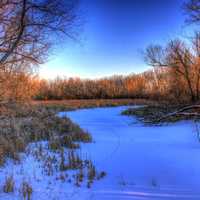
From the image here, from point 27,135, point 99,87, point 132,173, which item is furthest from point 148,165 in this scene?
point 99,87

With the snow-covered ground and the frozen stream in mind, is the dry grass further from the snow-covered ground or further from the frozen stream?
the frozen stream

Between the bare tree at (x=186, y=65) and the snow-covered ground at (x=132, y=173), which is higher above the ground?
the bare tree at (x=186, y=65)

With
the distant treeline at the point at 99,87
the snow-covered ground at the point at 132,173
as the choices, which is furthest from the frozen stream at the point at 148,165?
the distant treeline at the point at 99,87

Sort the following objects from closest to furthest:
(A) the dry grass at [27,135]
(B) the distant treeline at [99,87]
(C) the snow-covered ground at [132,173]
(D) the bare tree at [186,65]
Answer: (C) the snow-covered ground at [132,173]
(A) the dry grass at [27,135]
(D) the bare tree at [186,65]
(B) the distant treeline at [99,87]

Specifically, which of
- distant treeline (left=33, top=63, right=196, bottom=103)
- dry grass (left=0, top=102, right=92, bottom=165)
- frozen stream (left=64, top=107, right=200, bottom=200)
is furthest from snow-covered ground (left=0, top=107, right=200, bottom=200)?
distant treeline (left=33, top=63, right=196, bottom=103)

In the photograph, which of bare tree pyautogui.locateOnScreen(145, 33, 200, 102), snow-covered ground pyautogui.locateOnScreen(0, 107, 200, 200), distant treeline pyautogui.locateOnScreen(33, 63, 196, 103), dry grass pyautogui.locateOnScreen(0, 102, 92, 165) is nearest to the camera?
snow-covered ground pyautogui.locateOnScreen(0, 107, 200, 200)

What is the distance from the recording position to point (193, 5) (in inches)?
322

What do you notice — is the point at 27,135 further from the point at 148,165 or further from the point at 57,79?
the point at 57,79

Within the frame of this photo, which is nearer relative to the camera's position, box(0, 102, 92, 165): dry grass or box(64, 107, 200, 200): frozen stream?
box(64, 107, 200, 200): frozen stream

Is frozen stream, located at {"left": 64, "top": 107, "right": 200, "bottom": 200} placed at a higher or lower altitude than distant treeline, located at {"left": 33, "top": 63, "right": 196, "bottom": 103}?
lower

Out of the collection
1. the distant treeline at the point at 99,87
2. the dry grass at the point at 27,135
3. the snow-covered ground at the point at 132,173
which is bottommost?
the snow-covered ground at the point at 132,173

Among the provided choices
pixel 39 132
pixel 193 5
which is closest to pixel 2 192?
pixel 39 132

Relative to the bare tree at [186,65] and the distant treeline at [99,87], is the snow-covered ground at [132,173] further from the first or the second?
the distant treeline at [99,87]

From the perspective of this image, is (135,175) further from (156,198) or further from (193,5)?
(193,5)
